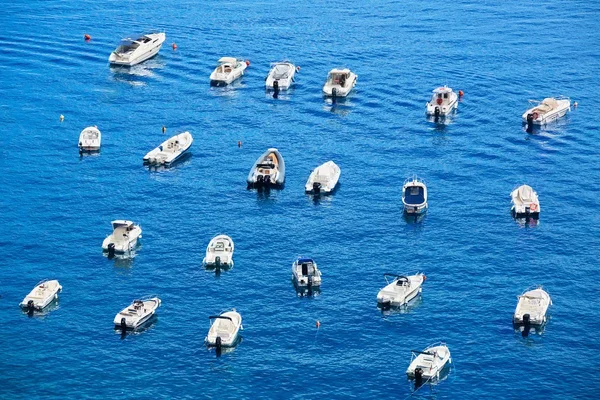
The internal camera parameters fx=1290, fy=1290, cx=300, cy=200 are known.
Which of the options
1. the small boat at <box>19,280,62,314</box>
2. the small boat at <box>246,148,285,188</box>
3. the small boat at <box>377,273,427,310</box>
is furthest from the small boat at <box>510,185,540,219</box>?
the small boat at <box>19,280,62,314</box>

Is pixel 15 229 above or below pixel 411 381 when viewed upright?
above

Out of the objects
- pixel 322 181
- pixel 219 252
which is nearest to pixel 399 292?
pixel 219 252

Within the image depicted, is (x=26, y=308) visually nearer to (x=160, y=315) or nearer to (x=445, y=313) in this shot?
(x=160, y=315)

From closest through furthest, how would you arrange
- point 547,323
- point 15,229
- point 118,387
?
point 118,387, point 547,323, point 15,229

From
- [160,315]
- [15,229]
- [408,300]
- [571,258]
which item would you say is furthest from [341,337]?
[15,229]

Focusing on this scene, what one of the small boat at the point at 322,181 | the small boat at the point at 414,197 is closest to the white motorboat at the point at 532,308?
the small boat at the point at 414,197

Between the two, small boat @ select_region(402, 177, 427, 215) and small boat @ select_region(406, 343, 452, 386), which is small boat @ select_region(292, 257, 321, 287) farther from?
small boat @ select_region(402, 177, 427, 215)
